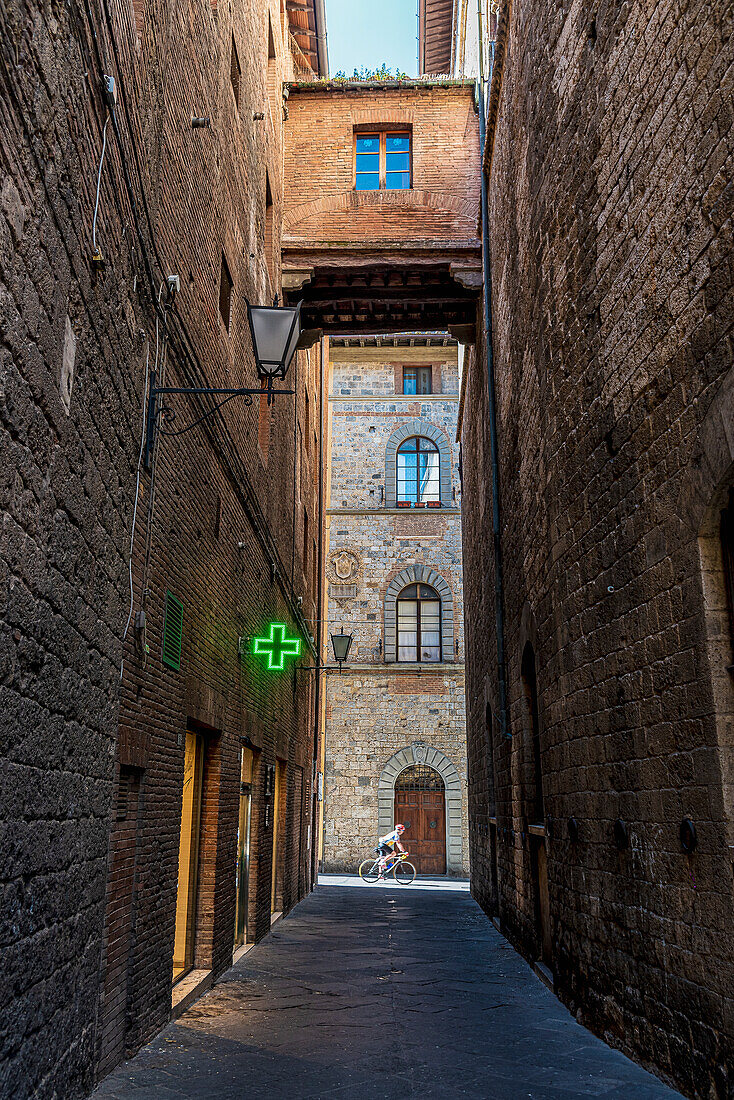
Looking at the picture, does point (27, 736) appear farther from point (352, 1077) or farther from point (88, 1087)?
point (352, 1077)

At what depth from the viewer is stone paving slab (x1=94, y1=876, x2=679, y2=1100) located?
4730 millimetres

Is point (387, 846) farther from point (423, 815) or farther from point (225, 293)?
point (225, 293)

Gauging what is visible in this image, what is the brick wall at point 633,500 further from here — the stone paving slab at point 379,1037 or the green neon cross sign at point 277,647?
the green neon cross sign at point 277,647

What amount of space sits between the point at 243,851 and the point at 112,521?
20.4 ft

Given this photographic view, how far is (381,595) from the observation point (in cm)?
2384

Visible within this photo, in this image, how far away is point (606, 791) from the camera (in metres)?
5.66

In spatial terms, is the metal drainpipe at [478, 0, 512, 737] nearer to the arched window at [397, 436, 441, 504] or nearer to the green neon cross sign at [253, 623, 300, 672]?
the green neon cross sign at [253, 623, 300, 672]

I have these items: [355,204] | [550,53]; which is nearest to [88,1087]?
[550,53]

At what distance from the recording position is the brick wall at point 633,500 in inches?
158

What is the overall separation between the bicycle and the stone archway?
1.23 m

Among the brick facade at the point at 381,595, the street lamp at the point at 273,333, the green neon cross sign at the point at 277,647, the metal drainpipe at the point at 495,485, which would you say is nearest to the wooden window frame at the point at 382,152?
the metal drainpipe at the point at 495,485

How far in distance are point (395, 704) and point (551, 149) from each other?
1736 cm

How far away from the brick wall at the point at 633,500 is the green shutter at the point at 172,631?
112 inches

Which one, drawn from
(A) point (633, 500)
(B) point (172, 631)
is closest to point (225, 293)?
(B) point (172, 631)
